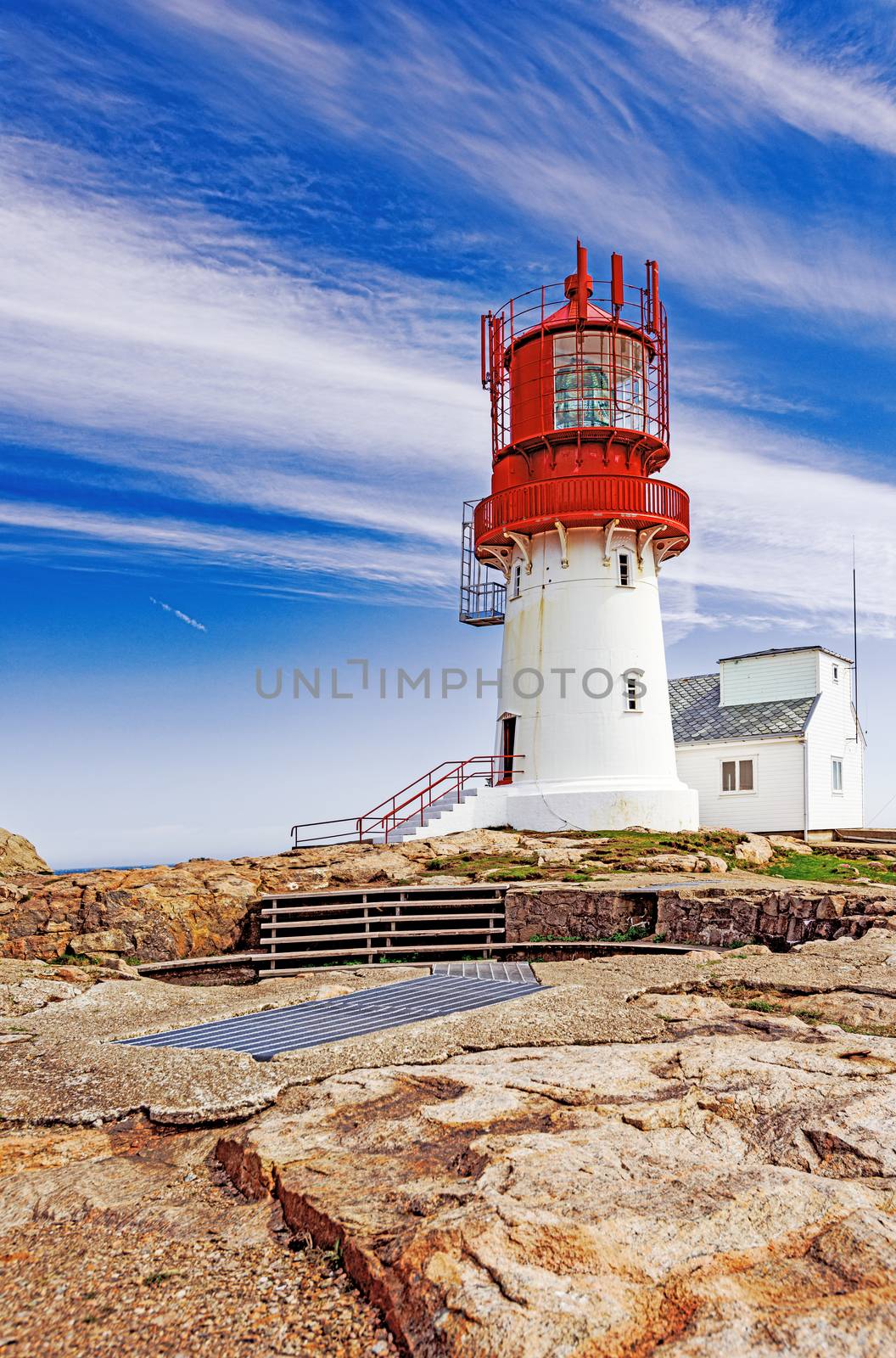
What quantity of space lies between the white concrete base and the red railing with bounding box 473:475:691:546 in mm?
7490

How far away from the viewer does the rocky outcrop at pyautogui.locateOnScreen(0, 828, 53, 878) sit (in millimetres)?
21422

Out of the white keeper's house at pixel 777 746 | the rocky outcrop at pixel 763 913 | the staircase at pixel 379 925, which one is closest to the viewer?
the rocky outcrop at pixel 763 913

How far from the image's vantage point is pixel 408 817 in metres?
27.0

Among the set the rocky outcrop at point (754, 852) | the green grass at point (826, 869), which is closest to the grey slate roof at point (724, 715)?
the rocky outcrop at point (754, 852)

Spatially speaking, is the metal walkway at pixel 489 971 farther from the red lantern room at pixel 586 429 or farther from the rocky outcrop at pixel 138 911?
the red lantern room at pixel 586 429

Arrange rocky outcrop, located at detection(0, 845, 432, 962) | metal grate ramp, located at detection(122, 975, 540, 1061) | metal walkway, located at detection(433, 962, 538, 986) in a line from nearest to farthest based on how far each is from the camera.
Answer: metal grate ramp, located at detection(122, 975, 540, 1061) < metal walkway, located at detection(433, 962, 538, 986) < rocky outcrop, located at detection(0, 845, 432, 962)

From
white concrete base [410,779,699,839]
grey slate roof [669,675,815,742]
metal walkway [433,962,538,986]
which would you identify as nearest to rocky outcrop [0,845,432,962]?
metal walkway [433,962,538,986]

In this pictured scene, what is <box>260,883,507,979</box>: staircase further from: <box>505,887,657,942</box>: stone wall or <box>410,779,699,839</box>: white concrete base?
<box>410,779,699,839</box>: white concrete base

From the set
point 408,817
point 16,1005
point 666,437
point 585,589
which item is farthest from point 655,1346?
point 666,437

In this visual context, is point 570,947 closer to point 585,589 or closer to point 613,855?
point 613,855

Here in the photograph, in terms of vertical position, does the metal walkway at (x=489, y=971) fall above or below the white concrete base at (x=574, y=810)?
below

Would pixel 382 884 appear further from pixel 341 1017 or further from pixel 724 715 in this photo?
pixel 724 715

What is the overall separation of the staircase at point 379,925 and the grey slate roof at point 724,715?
15950mm

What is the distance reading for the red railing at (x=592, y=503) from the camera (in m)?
27.9
